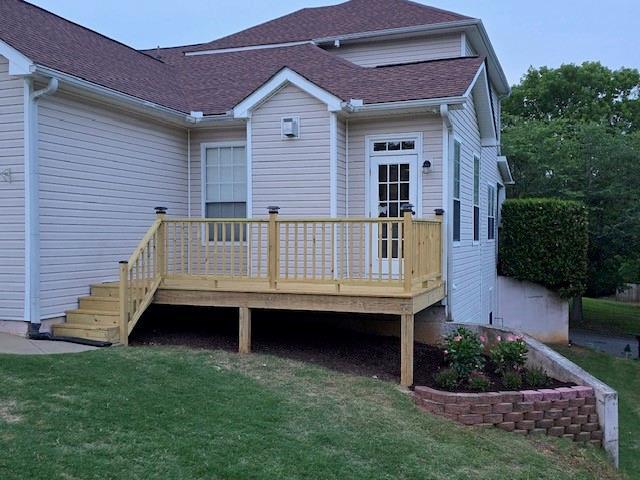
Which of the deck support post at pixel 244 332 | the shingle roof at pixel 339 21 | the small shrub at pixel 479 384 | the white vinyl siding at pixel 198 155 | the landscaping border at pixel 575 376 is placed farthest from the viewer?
the shingle roof at pixel 339 21

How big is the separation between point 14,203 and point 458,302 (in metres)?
7.14

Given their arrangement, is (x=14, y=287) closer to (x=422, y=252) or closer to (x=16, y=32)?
(x=16, y=32)

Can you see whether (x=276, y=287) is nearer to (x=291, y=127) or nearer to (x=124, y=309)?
(x=124, y=309)

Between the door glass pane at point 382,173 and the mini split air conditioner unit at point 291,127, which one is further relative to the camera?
the door glass pane at point 382,173

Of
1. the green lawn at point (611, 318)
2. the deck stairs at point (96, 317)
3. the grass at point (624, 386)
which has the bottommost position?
the green lawn at point (611, 318)

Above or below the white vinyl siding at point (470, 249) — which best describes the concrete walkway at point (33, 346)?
below

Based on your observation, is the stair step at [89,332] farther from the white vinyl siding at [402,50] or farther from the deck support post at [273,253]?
the white vinyl siding at [402,50]

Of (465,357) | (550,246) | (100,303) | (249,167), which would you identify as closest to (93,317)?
(100,303)

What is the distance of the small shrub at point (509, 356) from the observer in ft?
24.5

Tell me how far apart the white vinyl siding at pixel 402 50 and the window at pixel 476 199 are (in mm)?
2532

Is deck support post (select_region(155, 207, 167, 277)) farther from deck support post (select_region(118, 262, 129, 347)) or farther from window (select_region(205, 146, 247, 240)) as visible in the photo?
window (select_region(205, 146, 247, 240))

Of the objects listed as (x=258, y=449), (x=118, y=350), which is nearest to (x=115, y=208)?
(x=118, y=350)

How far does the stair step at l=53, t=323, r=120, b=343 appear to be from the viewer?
7.76 meters

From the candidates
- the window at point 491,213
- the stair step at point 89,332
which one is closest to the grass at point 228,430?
the stair step at point 89,332
